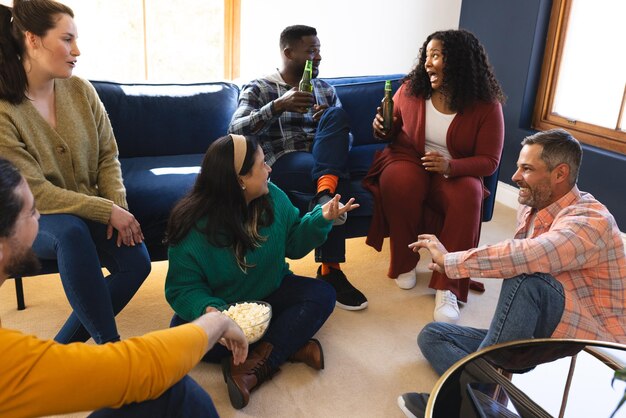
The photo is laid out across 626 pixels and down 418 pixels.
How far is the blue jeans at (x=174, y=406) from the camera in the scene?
1.15 m

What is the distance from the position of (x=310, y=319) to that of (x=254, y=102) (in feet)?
3.90

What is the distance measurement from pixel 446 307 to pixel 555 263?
887mm

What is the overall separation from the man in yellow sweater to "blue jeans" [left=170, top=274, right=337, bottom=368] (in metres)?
0.72

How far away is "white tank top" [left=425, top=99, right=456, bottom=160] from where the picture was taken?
2.62 metres

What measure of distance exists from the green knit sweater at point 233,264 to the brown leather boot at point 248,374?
0.20 meters

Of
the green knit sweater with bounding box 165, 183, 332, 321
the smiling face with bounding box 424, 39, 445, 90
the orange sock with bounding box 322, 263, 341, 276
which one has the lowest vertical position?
the orange sock with bounding box 322, 263, 341, 276

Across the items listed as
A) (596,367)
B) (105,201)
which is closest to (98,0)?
(105,201)

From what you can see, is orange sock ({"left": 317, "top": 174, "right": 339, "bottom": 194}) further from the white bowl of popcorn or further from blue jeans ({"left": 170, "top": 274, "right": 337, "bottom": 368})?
the white bowl of popcorn

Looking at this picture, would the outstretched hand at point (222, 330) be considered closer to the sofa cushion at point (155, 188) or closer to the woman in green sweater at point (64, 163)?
the woman in green sweater at point (64, 163)

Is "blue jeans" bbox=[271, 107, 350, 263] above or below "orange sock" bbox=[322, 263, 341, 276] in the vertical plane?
above

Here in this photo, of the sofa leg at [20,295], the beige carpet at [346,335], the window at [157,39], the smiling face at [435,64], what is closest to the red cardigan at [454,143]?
the smiling face at [435,64]

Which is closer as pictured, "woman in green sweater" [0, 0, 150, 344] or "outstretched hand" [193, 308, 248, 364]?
"outstretched hand" [193, 308, 248, 364]

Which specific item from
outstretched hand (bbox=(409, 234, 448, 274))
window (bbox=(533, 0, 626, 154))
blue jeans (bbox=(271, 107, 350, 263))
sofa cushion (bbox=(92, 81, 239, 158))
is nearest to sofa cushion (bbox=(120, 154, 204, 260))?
sofa cushion (bbox=(92, 81, 239, 158))

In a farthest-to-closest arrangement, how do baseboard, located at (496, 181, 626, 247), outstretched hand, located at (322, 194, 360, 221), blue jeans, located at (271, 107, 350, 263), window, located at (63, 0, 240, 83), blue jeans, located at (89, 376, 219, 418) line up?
1. baseboard, located at (496, 181, 626, 247)
2. window, located at (63, 0, 240, 83)
3. blue jeans, located at (271, 107, 350, 263)
4. outstretched hand, located at (322, 194, 360, 221)
5. blue jeans, located at (89, 376, 219, 418)
